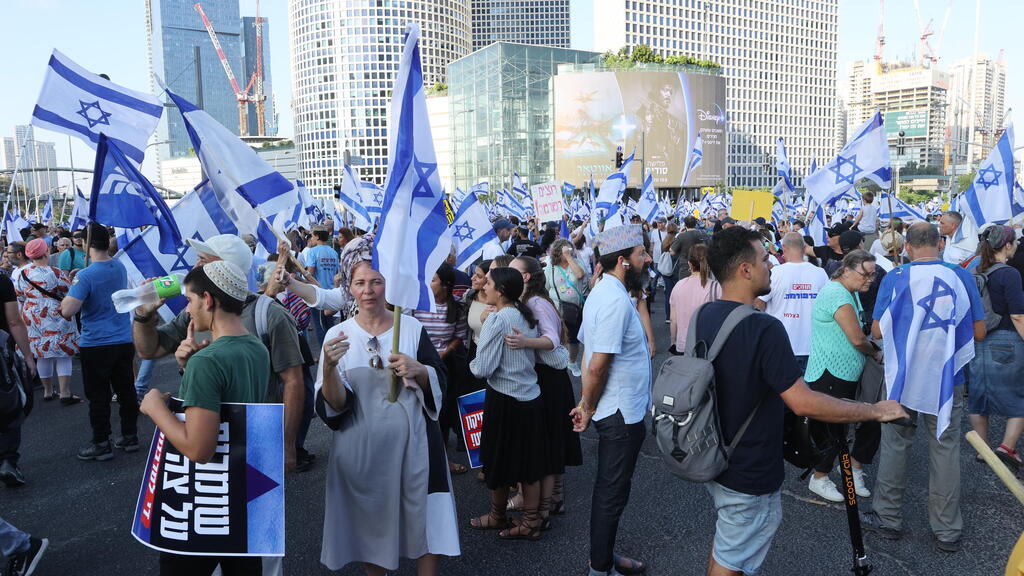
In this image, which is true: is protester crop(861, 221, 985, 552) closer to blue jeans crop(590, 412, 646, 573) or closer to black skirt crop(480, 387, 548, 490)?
blue jeans crop(590, 412, 646, 573)

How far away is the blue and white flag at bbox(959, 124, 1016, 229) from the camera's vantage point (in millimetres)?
7137

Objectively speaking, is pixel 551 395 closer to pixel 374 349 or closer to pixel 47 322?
pixel 374 349

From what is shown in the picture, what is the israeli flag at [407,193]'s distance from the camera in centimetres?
287

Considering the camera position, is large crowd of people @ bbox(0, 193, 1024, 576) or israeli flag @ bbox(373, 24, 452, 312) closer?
large crowd of people @ bbox(0, 193, 1024, 576)

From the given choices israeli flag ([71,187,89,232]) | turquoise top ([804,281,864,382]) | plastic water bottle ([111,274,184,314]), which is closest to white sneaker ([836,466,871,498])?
turquoise top ([804,281,864,382])

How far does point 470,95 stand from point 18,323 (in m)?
79.8

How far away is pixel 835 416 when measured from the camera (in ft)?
8.49

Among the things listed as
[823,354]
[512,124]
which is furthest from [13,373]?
[512,124]

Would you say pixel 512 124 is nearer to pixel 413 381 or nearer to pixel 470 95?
pixel 470 95

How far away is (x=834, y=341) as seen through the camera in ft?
14.9

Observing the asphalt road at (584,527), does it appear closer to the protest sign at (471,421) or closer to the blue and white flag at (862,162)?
the protest sign at (471,421)

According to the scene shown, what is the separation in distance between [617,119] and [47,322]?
69.4 metres

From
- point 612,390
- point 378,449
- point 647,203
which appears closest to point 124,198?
point 378,449

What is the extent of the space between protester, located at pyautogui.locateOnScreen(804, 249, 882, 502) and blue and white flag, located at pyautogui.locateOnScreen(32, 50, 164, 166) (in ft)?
17.9
